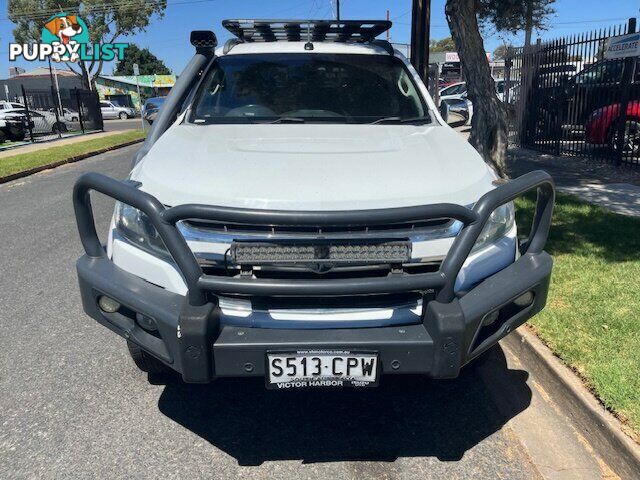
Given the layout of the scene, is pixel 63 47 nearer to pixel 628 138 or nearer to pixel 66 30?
pixel 66 30

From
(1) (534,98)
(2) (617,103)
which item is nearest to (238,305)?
(2) (617,103)

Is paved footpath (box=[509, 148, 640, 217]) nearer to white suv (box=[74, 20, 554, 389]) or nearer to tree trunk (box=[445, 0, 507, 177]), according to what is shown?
tree trunk (box=[445, 0, 507, 177])

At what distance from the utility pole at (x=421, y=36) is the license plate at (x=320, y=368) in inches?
315

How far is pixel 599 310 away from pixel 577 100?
852cm

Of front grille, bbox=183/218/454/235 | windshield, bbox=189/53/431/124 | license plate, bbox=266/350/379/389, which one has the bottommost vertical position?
license plate, bbox=266/350/379/389

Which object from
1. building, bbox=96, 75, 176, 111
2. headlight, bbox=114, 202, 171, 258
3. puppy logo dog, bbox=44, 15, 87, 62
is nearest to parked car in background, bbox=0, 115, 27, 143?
puppy logo dog, bbox=44, 15, 87, 62

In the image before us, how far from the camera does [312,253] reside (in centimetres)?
230

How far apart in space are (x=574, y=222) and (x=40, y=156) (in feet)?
44.7

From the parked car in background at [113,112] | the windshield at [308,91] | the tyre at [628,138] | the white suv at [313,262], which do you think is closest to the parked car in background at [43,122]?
the tyre at [628,138]

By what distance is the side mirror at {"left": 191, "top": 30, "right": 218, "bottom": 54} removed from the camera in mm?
4105

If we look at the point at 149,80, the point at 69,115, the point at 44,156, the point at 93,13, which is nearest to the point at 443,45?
the point at 149,80

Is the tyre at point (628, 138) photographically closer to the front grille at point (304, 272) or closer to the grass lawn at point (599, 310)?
the grass lawn at point (599, 310)

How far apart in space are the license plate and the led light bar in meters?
0.37

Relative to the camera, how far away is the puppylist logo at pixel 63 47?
107ft
